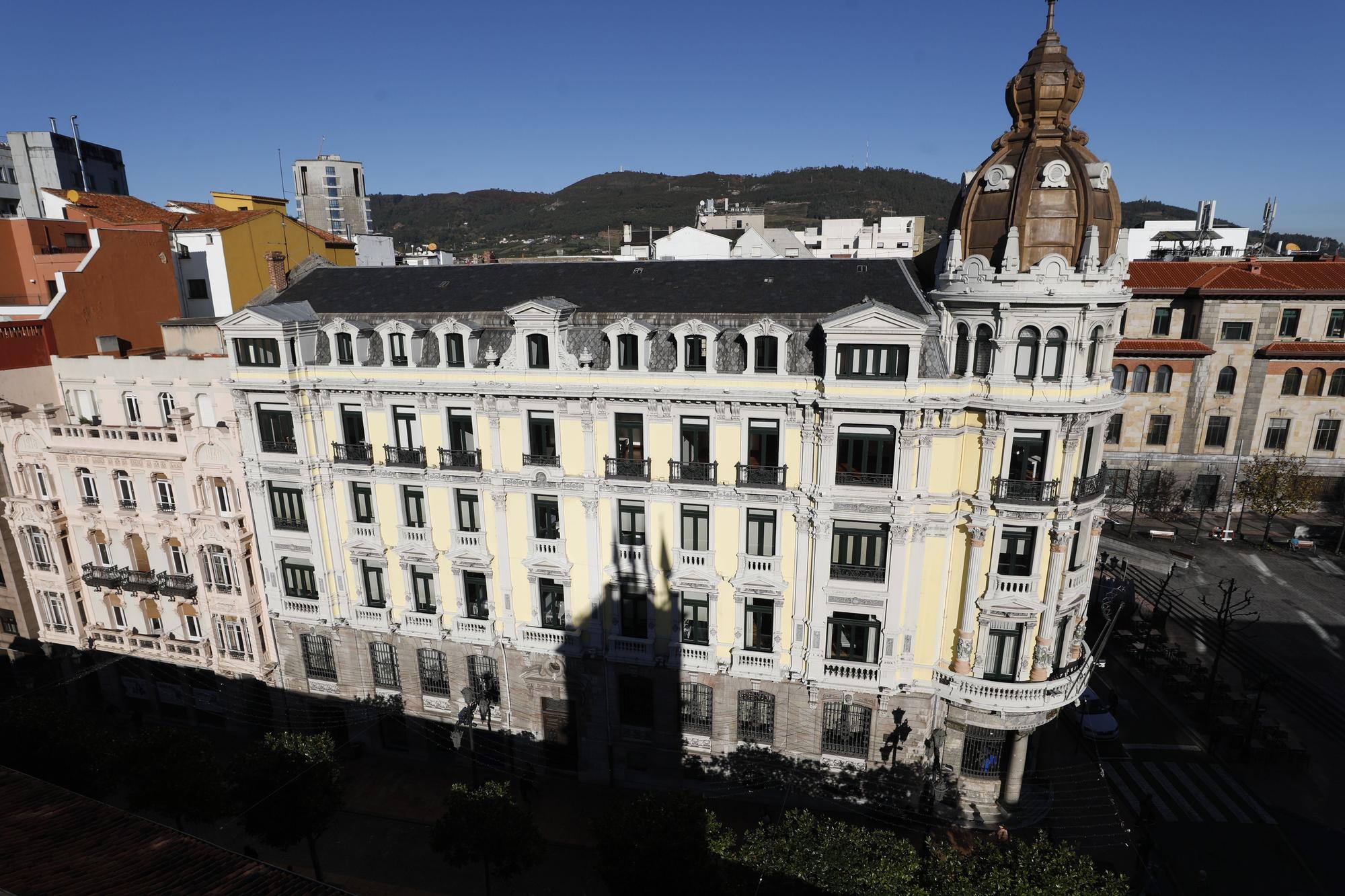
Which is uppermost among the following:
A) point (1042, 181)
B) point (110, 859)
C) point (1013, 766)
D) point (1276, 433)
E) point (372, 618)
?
point (1042, 181)

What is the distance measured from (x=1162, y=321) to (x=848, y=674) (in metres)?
62.7

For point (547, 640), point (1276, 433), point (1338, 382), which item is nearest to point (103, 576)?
point (547, 640)

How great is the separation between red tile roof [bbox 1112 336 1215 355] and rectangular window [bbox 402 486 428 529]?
222 feet

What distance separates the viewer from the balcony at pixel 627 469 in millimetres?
35406

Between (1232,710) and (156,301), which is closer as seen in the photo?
(1232,710)

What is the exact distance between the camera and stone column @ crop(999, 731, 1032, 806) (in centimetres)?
3625

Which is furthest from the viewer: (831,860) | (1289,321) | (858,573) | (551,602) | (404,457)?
(1289,321)

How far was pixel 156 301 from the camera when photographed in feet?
169

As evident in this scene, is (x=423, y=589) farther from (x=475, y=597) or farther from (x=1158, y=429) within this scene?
(x=1158, y=429)

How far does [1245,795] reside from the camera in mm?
40219

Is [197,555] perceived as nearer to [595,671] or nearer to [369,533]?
[369,533]

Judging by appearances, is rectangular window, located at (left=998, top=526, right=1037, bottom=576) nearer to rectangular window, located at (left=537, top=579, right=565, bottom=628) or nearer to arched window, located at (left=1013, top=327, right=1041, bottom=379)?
arched window, located at (left=1013, top=327, right=1041, bottom=379)

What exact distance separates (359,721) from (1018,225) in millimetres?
43496

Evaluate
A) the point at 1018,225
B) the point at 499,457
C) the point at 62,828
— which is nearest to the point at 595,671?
the point at 499,457
